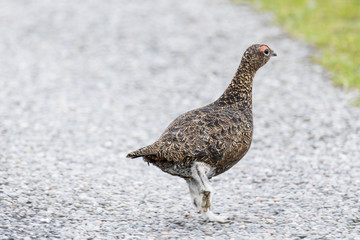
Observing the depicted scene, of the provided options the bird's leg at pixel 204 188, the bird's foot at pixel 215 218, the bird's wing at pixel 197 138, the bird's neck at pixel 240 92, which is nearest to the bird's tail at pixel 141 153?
the bird's wing at pixel 197 138

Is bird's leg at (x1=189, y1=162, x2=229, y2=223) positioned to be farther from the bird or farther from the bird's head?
the bird's head

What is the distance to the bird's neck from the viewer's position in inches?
298

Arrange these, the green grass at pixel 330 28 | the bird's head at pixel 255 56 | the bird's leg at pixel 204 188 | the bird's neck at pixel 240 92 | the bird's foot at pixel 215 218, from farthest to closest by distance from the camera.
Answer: the green grass at pixel 330 28 < the bird's head at pixel 255 56 < the bird's neck at pixel 240 92 < the bird's foot at pixel 215 218 < the bird's leg at pixel 204 188

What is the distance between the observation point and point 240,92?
7.64 metres

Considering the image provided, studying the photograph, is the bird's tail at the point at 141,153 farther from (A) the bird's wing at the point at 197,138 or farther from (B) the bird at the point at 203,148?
(A) the bird's wing at the point at 197,138

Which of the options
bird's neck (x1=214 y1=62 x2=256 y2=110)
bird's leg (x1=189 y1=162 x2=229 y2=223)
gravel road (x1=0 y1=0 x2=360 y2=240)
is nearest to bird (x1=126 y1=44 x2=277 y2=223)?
bird's leg (x1=189 y1=162 x2=229 y2=223)

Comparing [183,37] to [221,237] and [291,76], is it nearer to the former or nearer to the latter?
[291,76]

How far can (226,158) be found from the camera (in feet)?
22.4

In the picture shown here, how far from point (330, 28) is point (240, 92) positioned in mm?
9801

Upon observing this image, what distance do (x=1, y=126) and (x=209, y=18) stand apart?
981 cm

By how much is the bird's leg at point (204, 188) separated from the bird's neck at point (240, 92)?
114cm

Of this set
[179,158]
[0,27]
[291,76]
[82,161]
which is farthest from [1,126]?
[0,27]

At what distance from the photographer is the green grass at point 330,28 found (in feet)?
45.4

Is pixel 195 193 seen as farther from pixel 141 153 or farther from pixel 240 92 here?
pixel 240 92
